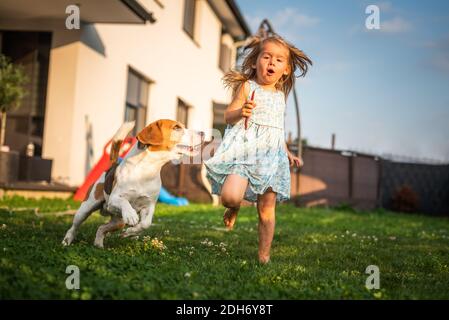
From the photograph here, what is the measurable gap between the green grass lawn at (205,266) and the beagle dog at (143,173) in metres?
0.25

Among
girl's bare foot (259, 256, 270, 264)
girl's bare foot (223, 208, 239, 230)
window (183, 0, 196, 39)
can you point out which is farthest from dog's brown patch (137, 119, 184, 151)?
window (183, 0, 196, 39)

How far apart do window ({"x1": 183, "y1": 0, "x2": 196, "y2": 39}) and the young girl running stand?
13.2 m

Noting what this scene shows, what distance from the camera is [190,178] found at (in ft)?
46.6

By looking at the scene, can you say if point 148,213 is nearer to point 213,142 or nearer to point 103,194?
point 103,194

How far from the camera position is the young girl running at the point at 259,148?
4.20m

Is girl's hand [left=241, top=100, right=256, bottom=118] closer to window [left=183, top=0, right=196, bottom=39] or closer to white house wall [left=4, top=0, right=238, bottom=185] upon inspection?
white house wall [left=4, top=0, right=238, bottom=185]

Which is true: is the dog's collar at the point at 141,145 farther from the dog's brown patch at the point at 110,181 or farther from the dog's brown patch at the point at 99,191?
the dog's brown patch at the point at 99,191

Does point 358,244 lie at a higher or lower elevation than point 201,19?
lower

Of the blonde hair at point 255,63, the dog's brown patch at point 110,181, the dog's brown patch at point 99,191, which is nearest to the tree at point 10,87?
the dog's brown patch at point 99,191

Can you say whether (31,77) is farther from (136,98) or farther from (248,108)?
(248,108)

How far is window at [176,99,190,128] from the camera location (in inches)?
704

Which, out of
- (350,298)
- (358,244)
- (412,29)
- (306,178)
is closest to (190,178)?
(306,178)
